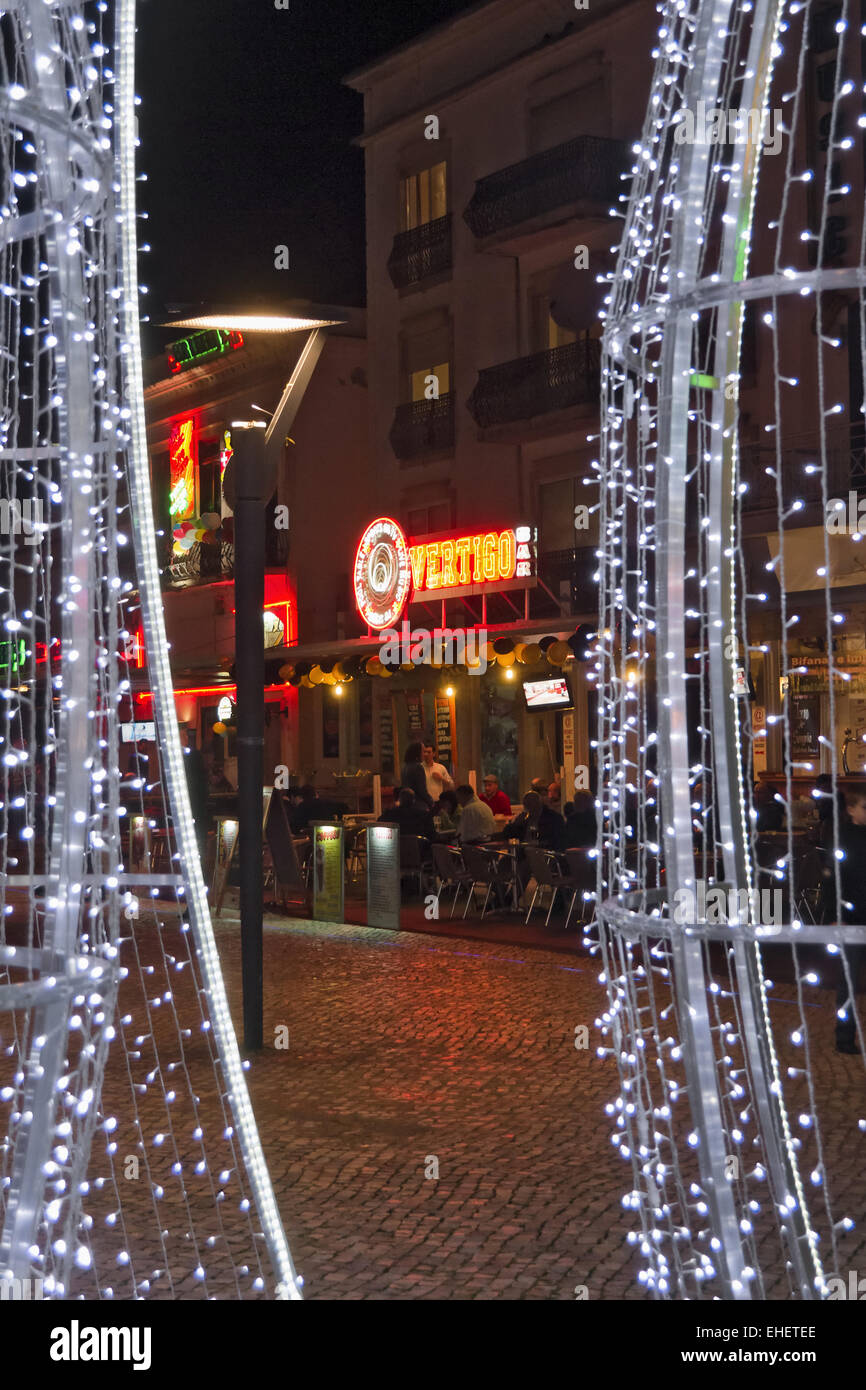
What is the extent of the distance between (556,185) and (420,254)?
167 inches

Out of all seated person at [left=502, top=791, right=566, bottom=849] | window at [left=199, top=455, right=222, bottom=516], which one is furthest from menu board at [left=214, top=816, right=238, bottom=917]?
window at [left=199, top=455, right=222, bottom=516]

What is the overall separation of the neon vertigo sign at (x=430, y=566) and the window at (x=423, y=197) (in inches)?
242

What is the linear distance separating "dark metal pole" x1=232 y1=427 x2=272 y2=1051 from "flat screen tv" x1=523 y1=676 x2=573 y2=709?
430 inches

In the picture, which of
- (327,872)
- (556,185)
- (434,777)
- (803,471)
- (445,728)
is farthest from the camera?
(445,728)

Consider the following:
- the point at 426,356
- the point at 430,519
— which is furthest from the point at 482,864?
the point at 426,356

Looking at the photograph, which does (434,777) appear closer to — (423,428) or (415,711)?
(415,711)

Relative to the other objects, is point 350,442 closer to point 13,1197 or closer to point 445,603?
point 445,603

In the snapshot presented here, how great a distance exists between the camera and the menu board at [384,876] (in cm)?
1418

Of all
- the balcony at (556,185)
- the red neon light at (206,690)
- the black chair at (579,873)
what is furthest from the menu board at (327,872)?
the red neon light at (206,690)

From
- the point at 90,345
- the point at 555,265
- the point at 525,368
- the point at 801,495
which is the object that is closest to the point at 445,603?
the point at 525,368

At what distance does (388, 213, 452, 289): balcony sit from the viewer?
2503 cm

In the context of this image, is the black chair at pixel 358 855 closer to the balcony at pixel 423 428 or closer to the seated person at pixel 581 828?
the seated person at pixel 581 828

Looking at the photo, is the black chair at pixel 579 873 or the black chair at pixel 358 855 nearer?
the black chair at pixel 579 873

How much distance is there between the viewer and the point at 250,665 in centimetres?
916
